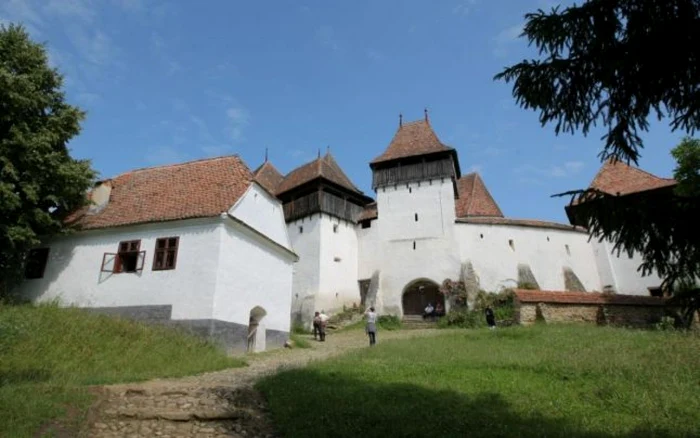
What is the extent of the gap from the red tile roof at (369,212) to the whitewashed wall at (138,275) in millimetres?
17245

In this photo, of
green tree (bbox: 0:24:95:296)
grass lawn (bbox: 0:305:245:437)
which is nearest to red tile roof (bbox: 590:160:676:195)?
grass lawn (bbox: 0:305:245:437)

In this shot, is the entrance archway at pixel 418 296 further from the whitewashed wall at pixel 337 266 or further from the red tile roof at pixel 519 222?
the red tile roof at pixel 519 222

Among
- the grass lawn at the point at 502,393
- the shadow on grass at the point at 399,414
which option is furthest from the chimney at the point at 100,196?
the shadow on grass at the point at 399,414

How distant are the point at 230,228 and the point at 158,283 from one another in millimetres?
2957

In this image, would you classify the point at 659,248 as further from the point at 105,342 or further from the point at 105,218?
the point at 105,218

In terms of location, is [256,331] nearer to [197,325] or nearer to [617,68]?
[197,325]

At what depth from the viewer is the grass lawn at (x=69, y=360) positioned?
7230mm

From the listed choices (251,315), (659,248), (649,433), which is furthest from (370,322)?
(659,248)

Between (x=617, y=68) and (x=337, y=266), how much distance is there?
85.4 ft

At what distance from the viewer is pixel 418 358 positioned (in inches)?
481

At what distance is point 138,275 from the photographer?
644 inches

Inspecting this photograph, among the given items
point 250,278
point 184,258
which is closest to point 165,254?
point 184,258

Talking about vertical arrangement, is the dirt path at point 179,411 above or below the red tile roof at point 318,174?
below

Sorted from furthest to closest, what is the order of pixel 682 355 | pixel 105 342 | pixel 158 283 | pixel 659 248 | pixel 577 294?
pixel 577 294, pixel 158 283, pixel 105 342, pixel 682 355, pixel 659 248
